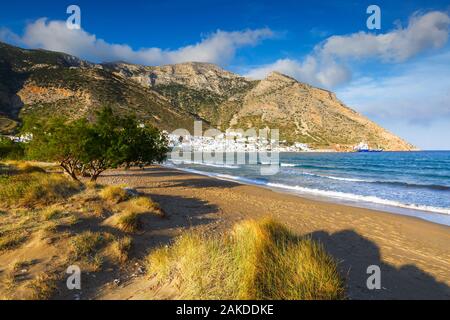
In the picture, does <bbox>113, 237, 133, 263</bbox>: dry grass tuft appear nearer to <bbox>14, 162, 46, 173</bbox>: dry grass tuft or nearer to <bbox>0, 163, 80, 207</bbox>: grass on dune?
<bbox>0, 163, 80, 207</bbox>: grass on dune

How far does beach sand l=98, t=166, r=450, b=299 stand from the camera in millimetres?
6586

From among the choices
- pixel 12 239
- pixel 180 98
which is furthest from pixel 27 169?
pixel 180 98

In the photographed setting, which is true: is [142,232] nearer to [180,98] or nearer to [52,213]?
[52,213]

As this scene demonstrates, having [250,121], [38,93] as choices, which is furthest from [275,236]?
[250,121]

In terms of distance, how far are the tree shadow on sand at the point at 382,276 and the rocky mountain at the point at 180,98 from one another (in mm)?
68333

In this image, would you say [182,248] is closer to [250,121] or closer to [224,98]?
[250,121]

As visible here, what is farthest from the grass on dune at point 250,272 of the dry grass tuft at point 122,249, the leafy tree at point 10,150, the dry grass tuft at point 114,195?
the leafy tree at point 10,150

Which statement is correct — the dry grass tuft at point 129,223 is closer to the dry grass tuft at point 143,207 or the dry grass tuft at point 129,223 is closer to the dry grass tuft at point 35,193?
the dry grass tuft at point 143,207

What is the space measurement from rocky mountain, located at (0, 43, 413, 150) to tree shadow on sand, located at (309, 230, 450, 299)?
68333 mm

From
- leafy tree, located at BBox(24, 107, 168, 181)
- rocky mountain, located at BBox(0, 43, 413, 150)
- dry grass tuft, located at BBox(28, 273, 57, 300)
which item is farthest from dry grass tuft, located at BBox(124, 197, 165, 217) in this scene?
rocky mountain, located at BBox(0, 43, 413, 150)

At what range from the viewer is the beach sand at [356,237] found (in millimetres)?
6586
